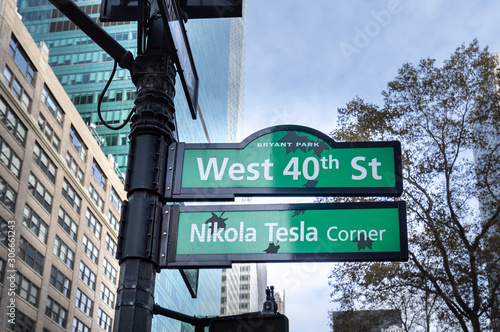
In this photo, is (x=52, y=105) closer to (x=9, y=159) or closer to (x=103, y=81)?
(x=9, y=159)

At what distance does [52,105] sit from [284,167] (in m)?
56.0

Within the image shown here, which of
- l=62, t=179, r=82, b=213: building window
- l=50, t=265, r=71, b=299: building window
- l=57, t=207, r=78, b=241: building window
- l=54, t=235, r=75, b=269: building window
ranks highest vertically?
l=62, t=179, r=82, b=213: building window

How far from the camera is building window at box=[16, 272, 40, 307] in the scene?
47.3 metres

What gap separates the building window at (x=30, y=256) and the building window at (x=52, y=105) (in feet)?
42.4

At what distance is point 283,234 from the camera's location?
4.36 meters

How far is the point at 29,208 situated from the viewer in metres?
50.6

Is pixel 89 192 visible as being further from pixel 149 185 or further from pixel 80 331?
pixel 149 185

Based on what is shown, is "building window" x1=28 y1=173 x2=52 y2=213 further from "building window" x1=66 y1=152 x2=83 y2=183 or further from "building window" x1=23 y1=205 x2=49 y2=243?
"building window" x1=66 y1=152 x2=83 y2=183

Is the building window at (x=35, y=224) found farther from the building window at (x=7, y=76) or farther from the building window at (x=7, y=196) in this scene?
the building window at (x=7, y=76)

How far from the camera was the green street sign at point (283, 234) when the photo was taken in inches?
168

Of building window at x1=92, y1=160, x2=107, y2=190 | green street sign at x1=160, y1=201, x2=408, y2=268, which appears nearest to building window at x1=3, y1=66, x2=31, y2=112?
building window at x1=92, y1=160, x2=107, y2=190

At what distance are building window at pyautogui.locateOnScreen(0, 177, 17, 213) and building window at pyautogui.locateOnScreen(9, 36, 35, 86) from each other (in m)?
9.92

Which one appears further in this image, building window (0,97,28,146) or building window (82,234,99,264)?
building window (82,234,99,264)

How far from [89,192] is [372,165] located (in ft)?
208
